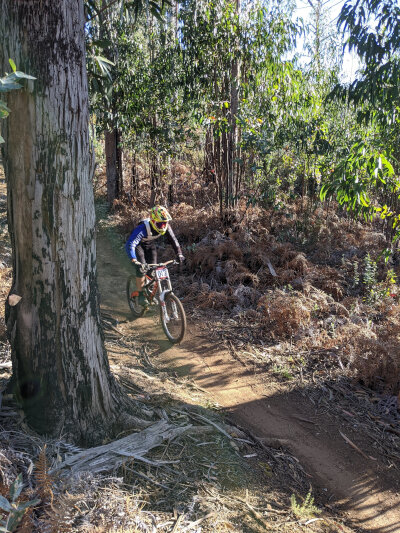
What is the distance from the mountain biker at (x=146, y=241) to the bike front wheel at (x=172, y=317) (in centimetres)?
66

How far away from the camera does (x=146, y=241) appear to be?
7.89 meters

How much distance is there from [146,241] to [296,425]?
4.06 meters

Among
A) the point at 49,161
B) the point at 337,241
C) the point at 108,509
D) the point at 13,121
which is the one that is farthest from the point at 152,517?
the point at 337,241

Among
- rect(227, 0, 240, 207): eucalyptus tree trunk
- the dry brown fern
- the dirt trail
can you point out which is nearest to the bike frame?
the dirt trail

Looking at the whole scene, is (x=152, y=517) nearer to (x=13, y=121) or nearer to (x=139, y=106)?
(x=13, y=121)

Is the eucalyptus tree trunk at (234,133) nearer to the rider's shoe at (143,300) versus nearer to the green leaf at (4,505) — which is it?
the rider's shoe at (143,300)

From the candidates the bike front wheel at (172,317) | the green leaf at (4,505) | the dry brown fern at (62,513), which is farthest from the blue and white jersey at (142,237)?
the green leaf at (4,505)

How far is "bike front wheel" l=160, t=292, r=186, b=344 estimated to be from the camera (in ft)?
24.1

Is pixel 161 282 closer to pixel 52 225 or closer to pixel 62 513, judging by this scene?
pixel 52 225

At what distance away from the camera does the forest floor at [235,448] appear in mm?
3246

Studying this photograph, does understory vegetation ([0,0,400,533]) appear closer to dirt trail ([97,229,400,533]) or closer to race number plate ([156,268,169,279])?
dirt trail ([97,229,400,533])

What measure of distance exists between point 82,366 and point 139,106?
34.0 ft

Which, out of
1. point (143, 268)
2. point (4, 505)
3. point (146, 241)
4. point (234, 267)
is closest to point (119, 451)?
point (4, 505)

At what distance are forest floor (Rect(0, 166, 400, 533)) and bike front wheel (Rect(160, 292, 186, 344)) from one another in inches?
6.7
